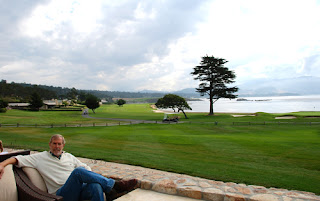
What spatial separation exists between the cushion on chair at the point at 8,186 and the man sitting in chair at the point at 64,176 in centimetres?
15

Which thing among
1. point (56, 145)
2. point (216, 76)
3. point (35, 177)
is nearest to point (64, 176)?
point (35, 177)

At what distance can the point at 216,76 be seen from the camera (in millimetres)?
46469

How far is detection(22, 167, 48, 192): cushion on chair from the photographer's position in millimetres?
3518

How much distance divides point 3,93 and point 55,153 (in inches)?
4776

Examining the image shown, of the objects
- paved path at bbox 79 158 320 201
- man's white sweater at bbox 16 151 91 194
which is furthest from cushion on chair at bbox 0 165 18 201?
paved path at bbox 79 158 320 201

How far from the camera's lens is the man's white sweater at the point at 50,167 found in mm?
3580

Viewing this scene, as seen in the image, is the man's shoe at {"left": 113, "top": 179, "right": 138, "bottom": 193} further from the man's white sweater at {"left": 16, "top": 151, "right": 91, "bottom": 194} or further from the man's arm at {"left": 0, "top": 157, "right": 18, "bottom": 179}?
the man's arm at {"left": 0, "top": 157, "right": 18, "bottom": 179}

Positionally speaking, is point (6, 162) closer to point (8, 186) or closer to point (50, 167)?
point (8, 186)

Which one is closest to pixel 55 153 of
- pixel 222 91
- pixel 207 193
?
pixel 207 193

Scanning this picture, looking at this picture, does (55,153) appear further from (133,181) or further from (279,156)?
(279,156)

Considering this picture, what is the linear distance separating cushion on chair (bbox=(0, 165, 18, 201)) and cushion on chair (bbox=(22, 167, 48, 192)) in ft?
0.92

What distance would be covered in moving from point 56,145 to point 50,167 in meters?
0.39

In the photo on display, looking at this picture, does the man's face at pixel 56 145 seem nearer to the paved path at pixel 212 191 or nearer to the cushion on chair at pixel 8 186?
the cushion on chair at pixel 8 186

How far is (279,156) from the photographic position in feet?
31.8
